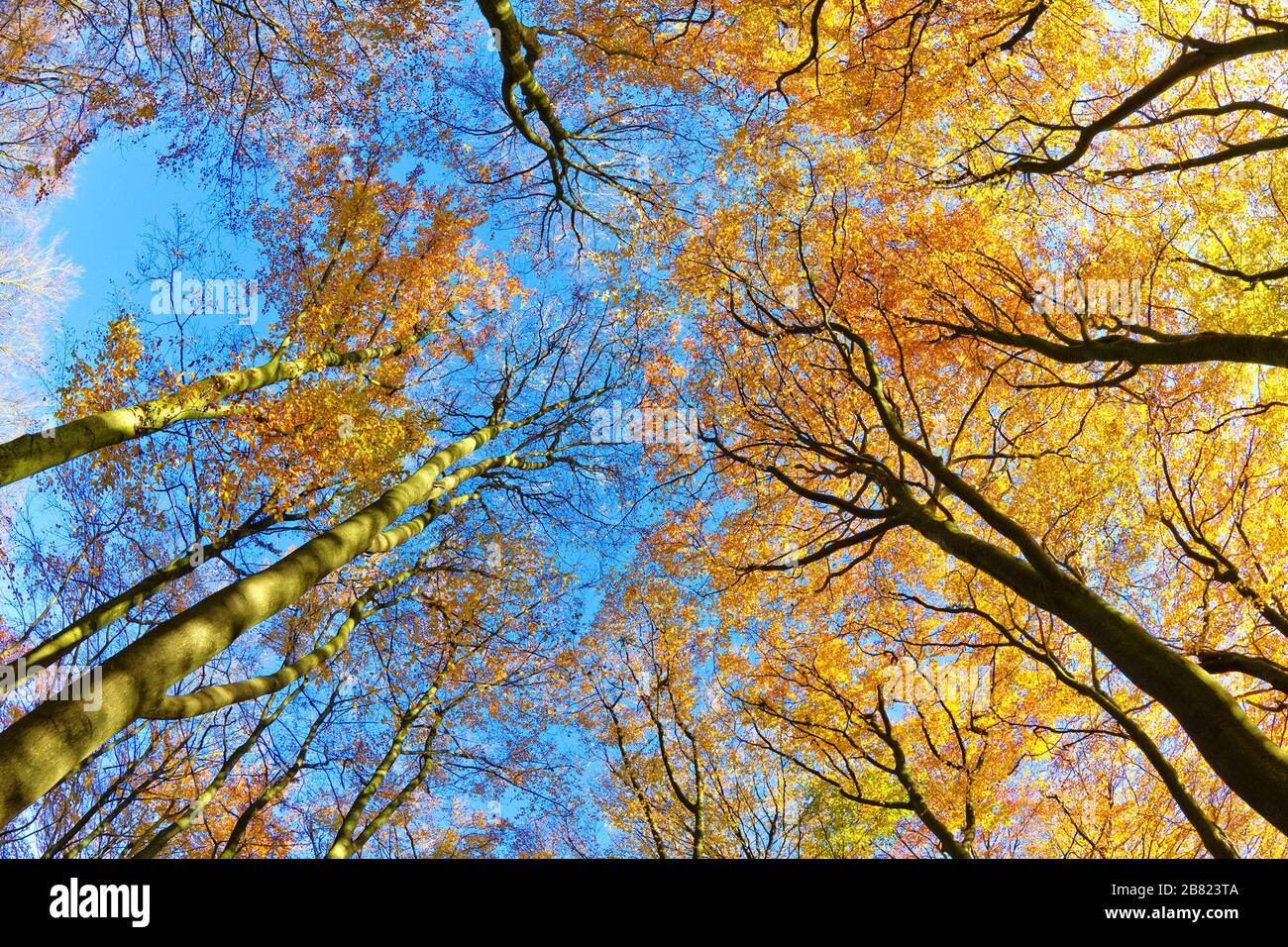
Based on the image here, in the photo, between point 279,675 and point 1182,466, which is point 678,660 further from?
point 1182,466

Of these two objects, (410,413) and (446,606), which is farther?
(410,413)

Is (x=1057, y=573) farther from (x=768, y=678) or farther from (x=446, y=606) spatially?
(x=446, y=606)

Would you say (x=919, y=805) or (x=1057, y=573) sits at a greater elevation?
(x=1057, y=573)

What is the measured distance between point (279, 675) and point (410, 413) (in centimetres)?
628

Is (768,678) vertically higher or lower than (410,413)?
lower

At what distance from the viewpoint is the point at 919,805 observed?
265 inches

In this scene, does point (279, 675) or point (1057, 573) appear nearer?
point (1057, 573)

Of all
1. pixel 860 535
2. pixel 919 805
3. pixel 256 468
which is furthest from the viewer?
pixel 256 468

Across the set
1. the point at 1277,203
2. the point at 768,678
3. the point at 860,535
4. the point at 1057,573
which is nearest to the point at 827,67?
the point at 1277,203
